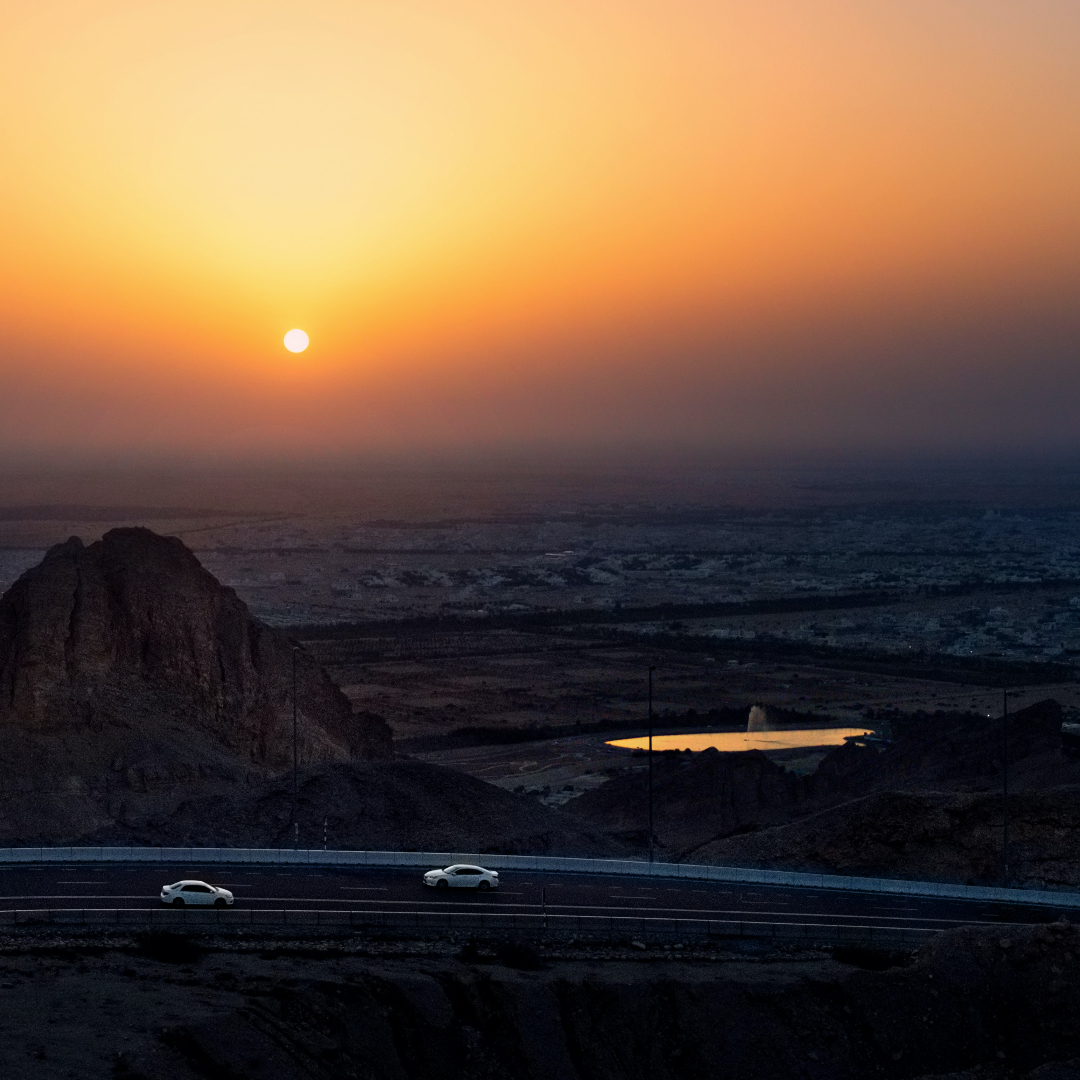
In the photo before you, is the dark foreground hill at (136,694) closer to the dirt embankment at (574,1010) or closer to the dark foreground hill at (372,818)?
the dark foreground hill at (372,818)

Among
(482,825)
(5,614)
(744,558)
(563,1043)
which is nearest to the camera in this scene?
(563,1043)

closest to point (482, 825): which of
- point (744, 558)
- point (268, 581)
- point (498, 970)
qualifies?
point (498, 970)

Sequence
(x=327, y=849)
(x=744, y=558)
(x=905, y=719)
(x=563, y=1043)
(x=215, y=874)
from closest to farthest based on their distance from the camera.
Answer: (x=563, y=1043)
(x=215, y=874)
(x=327, y=849)
(x=905, y=719)
(x=744, y=558)

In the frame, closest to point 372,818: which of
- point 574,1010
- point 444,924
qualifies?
point 444,924

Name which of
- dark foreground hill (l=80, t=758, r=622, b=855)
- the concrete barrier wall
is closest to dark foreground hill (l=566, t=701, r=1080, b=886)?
the concrete barrier wall

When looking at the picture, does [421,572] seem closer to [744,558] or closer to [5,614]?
[744,558]

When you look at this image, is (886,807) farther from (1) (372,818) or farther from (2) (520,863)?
(1) (372,818)
